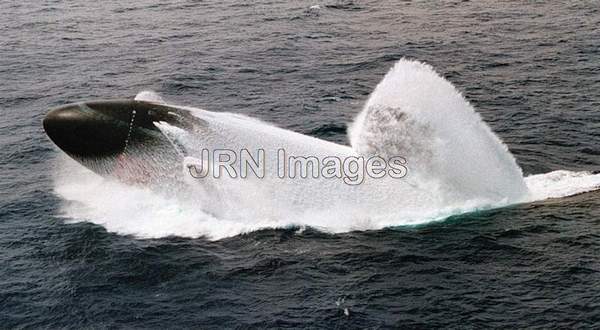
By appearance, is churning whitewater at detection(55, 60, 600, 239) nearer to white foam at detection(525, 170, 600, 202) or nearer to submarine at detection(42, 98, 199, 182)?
white foam at detection(525, 170, 600, 202)

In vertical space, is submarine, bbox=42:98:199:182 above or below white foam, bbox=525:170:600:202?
above

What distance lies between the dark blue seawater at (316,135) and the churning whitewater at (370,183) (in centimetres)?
95

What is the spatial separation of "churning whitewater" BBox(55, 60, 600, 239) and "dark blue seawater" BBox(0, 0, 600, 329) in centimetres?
95

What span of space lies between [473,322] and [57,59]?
48.8 meters

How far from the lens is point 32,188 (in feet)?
126

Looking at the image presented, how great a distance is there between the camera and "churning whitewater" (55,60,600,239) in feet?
104

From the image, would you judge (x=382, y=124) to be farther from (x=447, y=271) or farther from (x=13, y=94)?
(x=13, y=94)

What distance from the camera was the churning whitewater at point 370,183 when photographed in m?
31.8

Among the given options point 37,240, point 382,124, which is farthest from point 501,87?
point 37,240

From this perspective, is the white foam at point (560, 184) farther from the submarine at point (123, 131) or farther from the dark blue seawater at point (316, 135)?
the submarine at point (123, 131)

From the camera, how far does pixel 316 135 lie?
143 ft

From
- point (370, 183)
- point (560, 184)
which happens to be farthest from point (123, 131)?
point (560, 184)

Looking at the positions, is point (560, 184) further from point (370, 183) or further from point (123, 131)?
point (123, 131)

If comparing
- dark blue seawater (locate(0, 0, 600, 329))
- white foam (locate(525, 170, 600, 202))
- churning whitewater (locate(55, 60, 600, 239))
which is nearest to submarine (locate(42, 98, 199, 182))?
churning whitewater (locate(55, 60, 600, 239))
